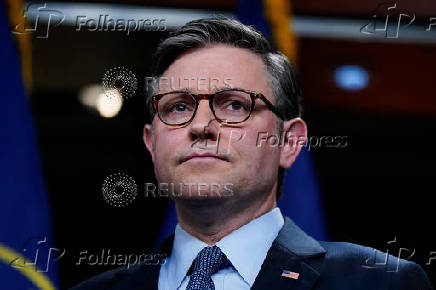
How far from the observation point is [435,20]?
2.65 meters

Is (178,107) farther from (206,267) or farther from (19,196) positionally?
(19,196)

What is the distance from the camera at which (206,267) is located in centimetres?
152

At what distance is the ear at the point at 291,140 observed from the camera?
169 cm

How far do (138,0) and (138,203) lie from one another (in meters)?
0.95

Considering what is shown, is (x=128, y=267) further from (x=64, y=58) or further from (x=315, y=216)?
(x=64, y=58)

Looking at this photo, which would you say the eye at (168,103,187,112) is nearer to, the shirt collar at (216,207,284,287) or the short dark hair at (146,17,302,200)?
the short dark hair at (146,17,302,200)

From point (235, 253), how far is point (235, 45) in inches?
19.7

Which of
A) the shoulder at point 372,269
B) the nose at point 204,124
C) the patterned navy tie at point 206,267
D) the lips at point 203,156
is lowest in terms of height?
the patterned navy tie at point 206,267

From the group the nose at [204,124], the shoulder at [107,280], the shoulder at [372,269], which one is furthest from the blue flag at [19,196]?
the shoulder at [372,269]

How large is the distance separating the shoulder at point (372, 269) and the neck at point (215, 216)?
19cm

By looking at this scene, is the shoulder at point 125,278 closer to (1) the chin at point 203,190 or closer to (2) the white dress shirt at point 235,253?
(2) the white dress shirt at point 235,253

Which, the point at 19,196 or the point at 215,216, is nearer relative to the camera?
the point at 215,216

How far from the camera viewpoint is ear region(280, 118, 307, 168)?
1688mm

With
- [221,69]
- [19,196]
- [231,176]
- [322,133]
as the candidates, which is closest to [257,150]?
[231,176]
